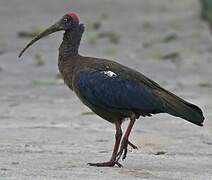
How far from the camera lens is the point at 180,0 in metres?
38.2

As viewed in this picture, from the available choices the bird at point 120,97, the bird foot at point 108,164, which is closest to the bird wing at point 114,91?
the bird at point 120,97

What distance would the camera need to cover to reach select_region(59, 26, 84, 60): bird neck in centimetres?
1012

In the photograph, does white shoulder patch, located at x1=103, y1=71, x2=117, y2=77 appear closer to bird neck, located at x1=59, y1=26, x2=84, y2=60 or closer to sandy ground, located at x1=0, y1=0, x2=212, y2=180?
bird neck, located at x1=59, y1=26, x2=84, y2=60

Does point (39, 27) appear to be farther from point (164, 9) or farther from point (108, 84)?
point (108, 84)

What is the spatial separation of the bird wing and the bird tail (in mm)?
90

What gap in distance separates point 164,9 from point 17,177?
2659cm

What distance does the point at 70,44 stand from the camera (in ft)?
33.5

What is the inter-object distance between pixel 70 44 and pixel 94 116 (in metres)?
3.65

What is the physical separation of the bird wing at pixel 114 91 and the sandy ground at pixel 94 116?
25.0 inches

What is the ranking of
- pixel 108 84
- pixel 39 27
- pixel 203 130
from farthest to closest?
pixel 39 27 < pixel 203 130 < pixel 108 84

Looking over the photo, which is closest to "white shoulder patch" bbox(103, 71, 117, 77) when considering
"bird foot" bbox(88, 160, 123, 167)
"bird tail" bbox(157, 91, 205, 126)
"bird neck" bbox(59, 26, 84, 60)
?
"bird tail" bbox(157, 91, 205, 126)

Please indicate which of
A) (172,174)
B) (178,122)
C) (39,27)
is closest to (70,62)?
(172,174)

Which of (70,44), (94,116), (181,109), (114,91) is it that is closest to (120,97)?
(114,91)

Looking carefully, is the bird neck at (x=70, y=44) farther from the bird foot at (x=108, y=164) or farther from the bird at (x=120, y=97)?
the bird foot at (x=108, y=164)
